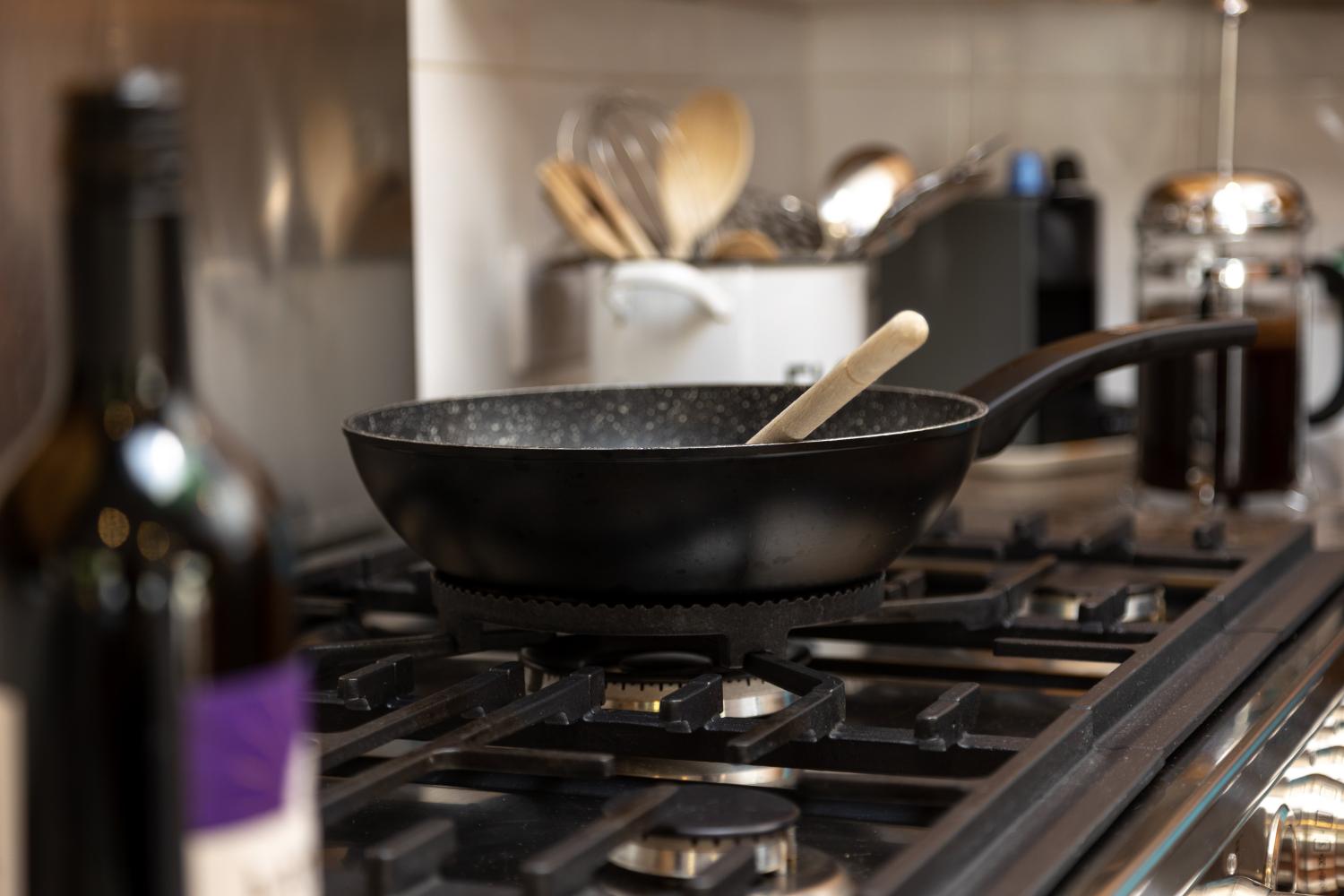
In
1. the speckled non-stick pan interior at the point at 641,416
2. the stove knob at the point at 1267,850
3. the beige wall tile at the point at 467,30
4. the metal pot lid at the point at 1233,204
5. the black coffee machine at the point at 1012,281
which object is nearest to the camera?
the stove knob at the point at 1267,850

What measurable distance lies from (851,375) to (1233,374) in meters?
0.71

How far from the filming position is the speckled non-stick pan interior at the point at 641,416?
88 cm

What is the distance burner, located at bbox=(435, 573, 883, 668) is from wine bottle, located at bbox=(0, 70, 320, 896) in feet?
1.12

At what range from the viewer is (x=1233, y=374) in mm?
1312

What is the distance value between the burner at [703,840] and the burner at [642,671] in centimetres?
14

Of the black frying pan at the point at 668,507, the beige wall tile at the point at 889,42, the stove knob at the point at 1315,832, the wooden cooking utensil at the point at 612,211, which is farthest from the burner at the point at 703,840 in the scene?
the beige wall tile at the point at 889,42

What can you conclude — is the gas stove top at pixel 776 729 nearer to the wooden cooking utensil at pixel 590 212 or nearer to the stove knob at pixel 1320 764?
the stove knob at pixel 1320 764

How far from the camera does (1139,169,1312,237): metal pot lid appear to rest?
130 cm

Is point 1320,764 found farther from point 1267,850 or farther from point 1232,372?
point 1232,372

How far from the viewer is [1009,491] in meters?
1.41

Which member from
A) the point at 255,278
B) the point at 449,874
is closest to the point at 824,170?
the point at 255,278

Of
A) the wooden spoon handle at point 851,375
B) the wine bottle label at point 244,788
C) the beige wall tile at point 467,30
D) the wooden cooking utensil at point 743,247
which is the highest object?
the beige wall tile at point 467,30

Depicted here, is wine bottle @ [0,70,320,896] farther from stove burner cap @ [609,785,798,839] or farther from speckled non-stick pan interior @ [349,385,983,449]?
speckled non-stick pan interior @ [349,385,983,449]

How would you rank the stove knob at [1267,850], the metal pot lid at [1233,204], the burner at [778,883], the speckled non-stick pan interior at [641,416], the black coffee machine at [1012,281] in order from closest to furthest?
the burner at [778,883]
the stove knob at [1267,850]
the speckled non-stick pan interior at [641,416]
the metal pot lid at [1233,204]
the black coffee machine at [1012,281]
